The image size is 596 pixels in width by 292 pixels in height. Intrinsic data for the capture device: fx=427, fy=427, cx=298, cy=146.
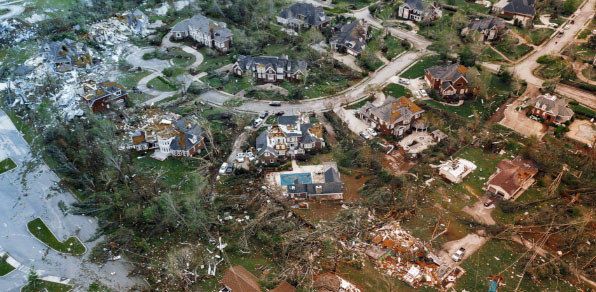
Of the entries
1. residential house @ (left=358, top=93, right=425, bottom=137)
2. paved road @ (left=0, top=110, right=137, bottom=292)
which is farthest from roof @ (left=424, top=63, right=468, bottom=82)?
paved road @ (left=0, top=110, right=137, bottom=292)

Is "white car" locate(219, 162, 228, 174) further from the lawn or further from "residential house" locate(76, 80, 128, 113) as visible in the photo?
"residential house" locate(76, 80, 128, 113)

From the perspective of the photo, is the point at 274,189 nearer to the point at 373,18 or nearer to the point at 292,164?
the point at 292,164

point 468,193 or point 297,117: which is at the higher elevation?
point 297,117

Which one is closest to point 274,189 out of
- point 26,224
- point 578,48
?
point 26,224

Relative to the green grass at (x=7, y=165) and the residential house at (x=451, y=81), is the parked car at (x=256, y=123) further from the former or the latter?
the green grass at (x=7, y=165)

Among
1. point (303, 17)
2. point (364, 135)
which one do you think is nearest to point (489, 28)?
point (303, 17)

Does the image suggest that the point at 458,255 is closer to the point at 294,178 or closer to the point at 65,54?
the point at 294,178

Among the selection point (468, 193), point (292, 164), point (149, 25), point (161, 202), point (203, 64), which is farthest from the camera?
point (149, 25)

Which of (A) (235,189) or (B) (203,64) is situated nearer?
(A) (235,189)
